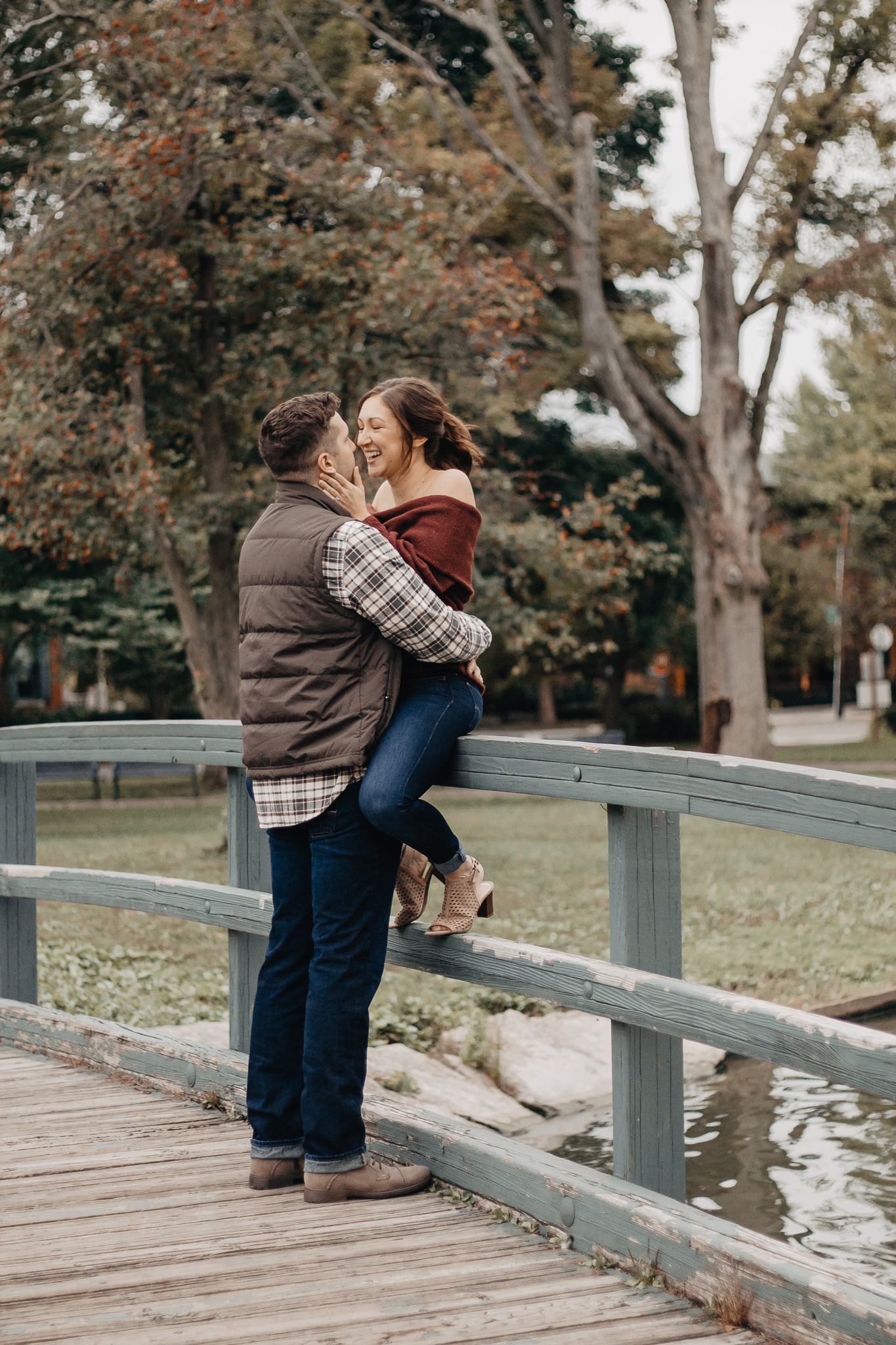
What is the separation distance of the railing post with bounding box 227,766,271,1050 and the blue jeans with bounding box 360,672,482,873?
824 mm

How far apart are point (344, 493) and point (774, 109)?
18.4 meters

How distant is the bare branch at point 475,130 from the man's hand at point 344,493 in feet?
53.5

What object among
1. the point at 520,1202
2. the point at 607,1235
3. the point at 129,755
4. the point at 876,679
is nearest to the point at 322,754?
the point at 520,1202

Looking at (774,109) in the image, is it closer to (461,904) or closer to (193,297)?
(193,297)

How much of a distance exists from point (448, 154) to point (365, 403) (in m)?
14.9

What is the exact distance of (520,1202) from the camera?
3.12 m

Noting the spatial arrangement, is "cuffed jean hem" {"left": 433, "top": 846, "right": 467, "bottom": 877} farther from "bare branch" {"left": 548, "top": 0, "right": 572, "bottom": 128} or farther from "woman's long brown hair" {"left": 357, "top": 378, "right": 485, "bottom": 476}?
"bare branch" {"left": 548, "top": 0, "right": 572, "bottom": 128}

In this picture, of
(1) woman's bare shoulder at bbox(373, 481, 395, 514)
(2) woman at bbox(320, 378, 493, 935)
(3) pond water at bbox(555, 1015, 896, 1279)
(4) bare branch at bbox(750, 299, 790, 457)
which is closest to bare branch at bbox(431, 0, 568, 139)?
(4) bare branch at bbox(750, 299, 790, 457)

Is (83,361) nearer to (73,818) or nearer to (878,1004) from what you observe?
(73,818)

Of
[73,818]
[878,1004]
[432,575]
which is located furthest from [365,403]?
[73,818]

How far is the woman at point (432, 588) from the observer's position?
126 inches

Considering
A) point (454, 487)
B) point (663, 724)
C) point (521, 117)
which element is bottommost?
point (663, 724)

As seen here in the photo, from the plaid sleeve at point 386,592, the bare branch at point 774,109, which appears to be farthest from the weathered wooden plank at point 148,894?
the bare branch at point 774,109

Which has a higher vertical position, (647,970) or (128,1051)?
(647,970)
